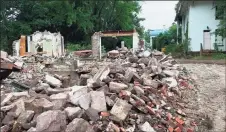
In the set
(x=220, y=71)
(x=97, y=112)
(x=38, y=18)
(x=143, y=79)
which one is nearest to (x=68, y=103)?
(x=97, y=112)

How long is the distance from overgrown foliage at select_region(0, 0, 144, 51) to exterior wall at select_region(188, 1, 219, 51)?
8.32 metres

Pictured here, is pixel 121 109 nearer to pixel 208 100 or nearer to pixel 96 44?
pixel 208 100

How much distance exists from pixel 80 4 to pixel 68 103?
24002 millimetres

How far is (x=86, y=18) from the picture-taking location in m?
28.9

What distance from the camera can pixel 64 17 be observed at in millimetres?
28469

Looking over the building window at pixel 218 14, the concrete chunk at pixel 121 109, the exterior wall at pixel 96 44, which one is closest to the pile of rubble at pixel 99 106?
the concrete chunk at pixel 121 109

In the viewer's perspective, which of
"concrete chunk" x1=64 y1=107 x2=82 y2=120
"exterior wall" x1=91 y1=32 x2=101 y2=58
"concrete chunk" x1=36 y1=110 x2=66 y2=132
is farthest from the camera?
"exterior wall" x1=91 y1=32 x2=101 y2=58

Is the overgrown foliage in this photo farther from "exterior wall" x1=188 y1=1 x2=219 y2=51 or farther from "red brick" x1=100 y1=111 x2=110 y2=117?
"red brick" x1=100 y1=111 x2=110 y2=117

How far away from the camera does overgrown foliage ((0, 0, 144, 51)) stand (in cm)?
2602

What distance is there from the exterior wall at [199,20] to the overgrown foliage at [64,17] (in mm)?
8321

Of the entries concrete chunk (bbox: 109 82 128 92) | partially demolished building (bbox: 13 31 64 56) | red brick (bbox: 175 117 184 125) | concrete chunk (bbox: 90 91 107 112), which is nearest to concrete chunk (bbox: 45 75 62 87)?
concrete chunk (bbox: 109 82 128 92)

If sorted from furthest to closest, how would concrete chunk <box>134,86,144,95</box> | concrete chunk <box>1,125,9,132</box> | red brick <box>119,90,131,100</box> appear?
1. concrete chunk <box>134,86,144,95</box>
2. red brick <box>119,90,131,100</box>
3. concrete chunk <box>1,125,9,132</box>

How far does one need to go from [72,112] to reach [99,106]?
0.58 metres

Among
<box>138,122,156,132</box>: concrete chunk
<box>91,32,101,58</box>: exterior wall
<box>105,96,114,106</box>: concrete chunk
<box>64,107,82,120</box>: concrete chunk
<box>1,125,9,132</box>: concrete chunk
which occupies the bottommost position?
<box>138,122,156,132</box>: concrete chunk
